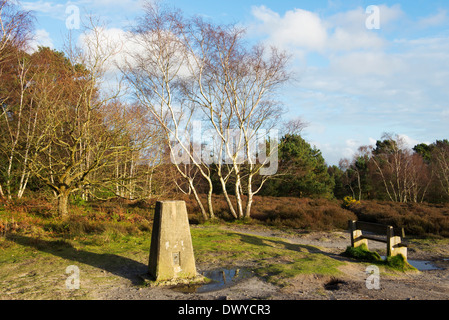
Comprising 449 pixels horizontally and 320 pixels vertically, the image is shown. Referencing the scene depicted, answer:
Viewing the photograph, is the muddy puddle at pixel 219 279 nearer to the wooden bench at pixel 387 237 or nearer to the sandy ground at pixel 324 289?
the sandy ground at pixel 324 289

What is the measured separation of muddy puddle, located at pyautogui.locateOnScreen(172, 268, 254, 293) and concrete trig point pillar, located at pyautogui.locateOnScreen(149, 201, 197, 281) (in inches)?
13.9

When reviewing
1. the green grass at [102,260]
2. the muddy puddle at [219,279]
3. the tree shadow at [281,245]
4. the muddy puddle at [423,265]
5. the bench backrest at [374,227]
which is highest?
the bench backrest at [374,227]

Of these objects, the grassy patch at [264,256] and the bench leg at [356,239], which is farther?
the bench leg at [356,239]

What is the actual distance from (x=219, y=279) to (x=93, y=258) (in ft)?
10.7

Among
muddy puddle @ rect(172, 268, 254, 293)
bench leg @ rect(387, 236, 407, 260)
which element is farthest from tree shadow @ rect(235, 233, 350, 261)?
muddy puddle @ rect(172, 268, 254, 293)

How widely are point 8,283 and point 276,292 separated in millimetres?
4800

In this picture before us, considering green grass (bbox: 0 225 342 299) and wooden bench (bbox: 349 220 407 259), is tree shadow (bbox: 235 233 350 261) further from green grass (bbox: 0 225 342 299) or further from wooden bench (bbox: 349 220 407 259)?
wooden bench (bbox: 349 220 407 259)

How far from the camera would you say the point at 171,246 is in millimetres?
6234

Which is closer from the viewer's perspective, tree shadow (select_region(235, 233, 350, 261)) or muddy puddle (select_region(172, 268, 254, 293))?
muddy puddle (select_region(172, 268, 254, 293))

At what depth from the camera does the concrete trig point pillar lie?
20.1 ft

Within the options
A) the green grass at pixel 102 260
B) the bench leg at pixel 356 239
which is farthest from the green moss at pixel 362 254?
the green grass at pixel 102 260

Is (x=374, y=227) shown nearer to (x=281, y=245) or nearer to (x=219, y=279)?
(x=281, y=245)

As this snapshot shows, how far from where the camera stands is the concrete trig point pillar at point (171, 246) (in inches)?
242

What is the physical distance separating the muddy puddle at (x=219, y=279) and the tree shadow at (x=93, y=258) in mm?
1023
